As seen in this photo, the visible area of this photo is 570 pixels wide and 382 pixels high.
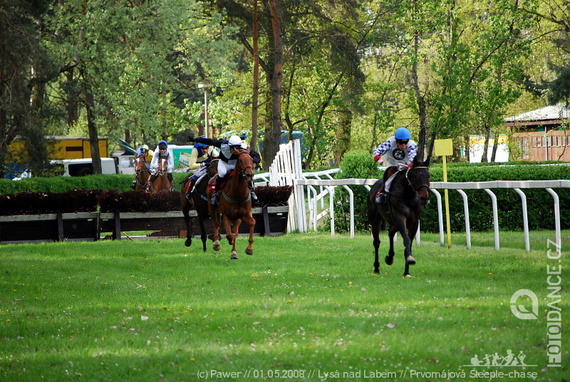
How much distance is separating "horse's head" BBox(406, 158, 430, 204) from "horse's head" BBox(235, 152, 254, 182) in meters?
3.39

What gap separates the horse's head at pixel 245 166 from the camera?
14977 mm

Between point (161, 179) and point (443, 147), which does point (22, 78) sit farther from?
point (443, 147)

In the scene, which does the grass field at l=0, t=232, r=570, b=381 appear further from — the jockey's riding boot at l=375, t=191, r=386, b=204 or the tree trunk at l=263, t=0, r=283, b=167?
the tree trunk at l=263, t=0, r=283, b=167

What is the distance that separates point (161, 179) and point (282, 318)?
53.2ft

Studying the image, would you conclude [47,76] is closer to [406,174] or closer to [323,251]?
[323,251]

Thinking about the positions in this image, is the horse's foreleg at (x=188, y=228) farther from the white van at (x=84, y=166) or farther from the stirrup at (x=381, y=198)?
the white van at (x=84, y=166)

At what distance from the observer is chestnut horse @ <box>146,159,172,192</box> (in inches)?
973

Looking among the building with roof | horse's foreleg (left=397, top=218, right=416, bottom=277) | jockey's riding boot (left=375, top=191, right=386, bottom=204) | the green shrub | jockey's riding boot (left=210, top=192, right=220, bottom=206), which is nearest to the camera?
horse's foreleg (left=397, top=218, right=416, bottom=277)

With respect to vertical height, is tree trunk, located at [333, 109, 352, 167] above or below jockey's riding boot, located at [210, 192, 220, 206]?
above

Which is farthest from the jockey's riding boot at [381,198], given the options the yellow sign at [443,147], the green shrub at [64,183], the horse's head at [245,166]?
the green shrub at [64,183]

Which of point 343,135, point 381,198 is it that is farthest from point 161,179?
point 343,135

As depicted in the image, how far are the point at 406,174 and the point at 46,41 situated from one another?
22.8 m

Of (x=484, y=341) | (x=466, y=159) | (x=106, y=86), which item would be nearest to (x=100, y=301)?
(x=484, y=341)

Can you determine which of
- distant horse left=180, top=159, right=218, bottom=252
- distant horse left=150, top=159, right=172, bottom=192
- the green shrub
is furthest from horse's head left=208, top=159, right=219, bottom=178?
distant horse left=150, top=159, right=172, bottom=192
